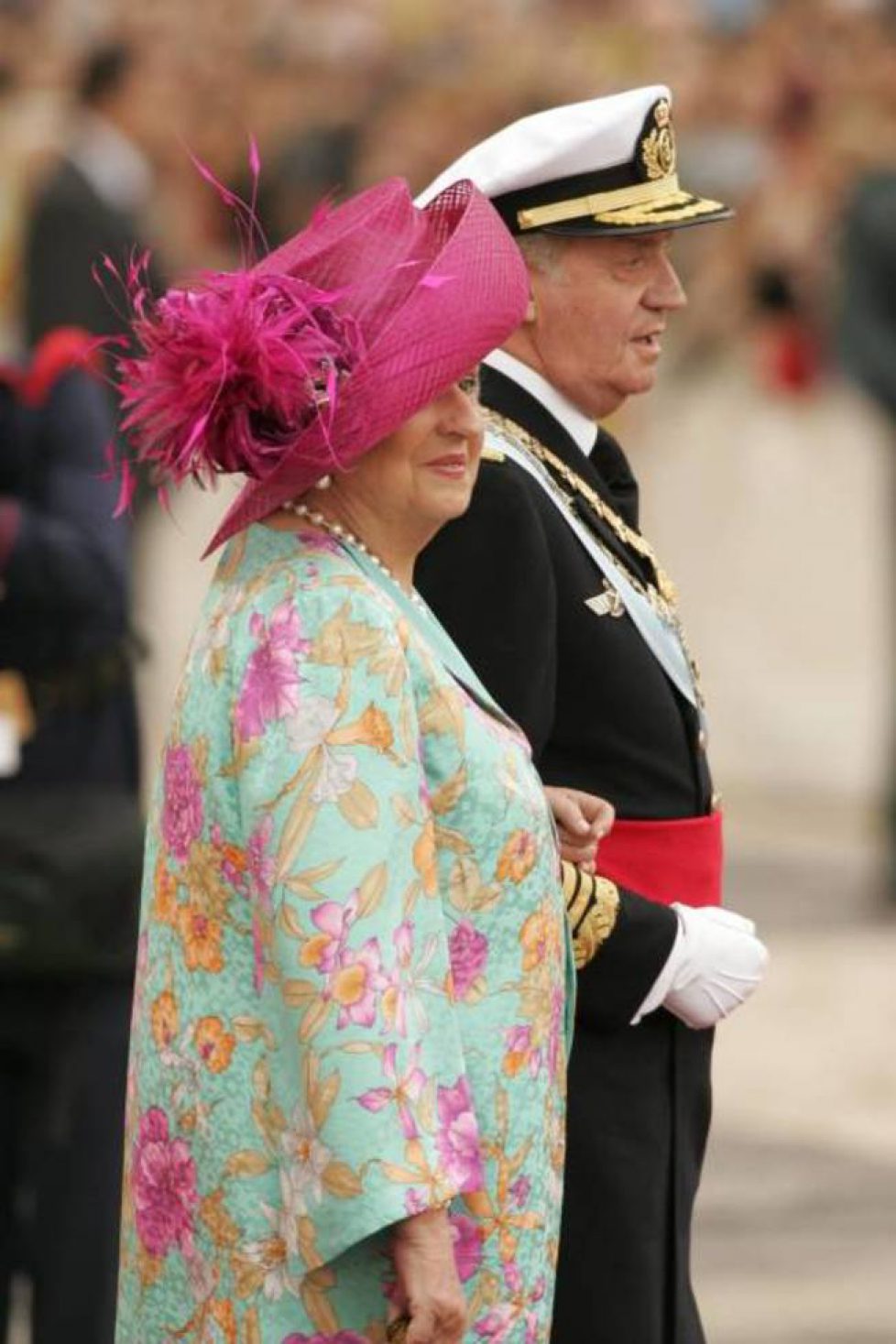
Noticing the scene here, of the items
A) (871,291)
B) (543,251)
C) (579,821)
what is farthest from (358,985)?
(871,291)

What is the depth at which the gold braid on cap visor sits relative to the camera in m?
4.46

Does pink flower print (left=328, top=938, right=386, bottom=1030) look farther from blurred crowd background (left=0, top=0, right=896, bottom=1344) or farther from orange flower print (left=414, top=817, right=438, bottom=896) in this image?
blurred crowd background (left=0, top=0, right=896, bottom=1344)

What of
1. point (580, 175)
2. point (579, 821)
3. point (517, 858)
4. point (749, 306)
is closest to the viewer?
point (517, 858)

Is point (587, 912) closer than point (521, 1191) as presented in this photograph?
No

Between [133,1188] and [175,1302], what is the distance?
0.12 m

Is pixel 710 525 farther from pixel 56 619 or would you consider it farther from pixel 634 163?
pixel 634 163

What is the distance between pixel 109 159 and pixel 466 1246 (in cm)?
919

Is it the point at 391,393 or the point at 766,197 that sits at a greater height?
the point at 766,197

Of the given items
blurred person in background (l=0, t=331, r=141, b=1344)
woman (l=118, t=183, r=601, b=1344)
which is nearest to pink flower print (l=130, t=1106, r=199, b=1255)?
woman (l=118, t=183, r=601, b=1344)

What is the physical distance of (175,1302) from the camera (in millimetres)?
3857

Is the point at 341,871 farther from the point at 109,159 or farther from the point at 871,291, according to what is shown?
the point at 109,159

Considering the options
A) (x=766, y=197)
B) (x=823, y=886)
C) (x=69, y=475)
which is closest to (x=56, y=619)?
(x=69, y=475)

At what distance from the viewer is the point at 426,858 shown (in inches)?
147

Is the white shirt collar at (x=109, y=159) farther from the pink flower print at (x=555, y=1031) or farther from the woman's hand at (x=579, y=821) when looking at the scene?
the pink flower print at (x=555, y=1031)
